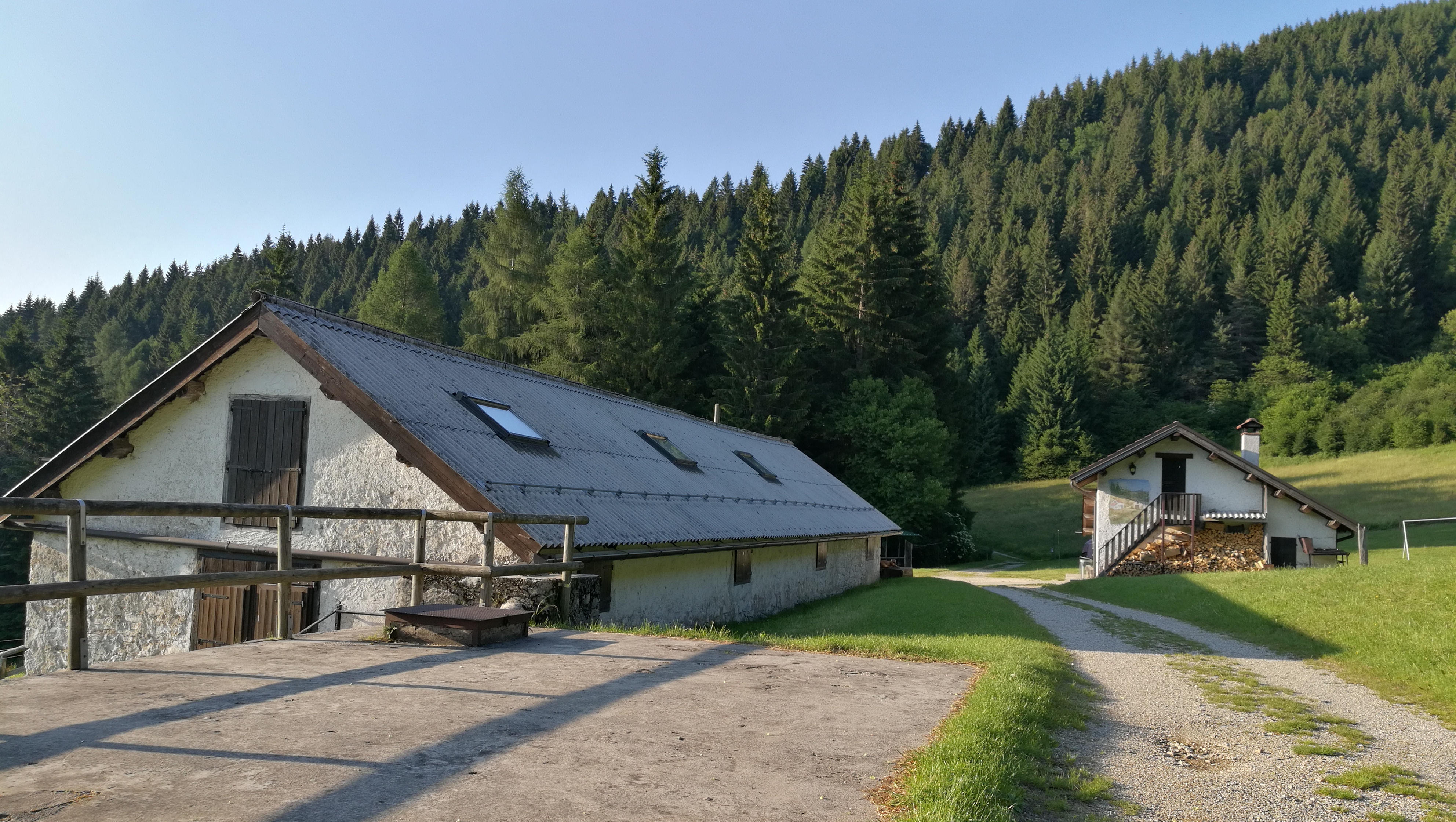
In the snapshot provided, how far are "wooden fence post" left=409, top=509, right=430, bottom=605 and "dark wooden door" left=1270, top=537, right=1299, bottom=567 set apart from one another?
35005mm

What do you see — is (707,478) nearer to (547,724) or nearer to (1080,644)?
(1080,644)

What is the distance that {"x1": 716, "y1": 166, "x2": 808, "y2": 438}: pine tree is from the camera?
140 ft

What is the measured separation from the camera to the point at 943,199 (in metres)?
136

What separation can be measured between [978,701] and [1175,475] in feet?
110

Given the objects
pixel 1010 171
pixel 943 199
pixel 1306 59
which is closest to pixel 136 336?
pixel 943 199

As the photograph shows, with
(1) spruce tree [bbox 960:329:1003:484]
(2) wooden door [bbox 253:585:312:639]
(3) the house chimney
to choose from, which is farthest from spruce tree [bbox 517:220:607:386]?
(1) spruce tree [bbox 960:329:1003:484]

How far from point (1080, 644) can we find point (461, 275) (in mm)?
102471

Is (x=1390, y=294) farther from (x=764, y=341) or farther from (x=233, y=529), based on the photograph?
(x=233, y=529)

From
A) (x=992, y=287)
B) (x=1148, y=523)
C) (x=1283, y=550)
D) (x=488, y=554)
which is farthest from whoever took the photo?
(x=992, y=287)

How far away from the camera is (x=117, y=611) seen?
552 inches

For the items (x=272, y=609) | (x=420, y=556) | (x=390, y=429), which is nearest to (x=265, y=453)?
(x=272, y=609)

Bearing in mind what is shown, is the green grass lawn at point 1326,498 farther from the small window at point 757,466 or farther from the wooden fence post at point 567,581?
the wooden fence post at point 567,581

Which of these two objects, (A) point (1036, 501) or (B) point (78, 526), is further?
(A) point (1036, 501)

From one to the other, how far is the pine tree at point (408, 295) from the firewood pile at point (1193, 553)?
3930 cm
